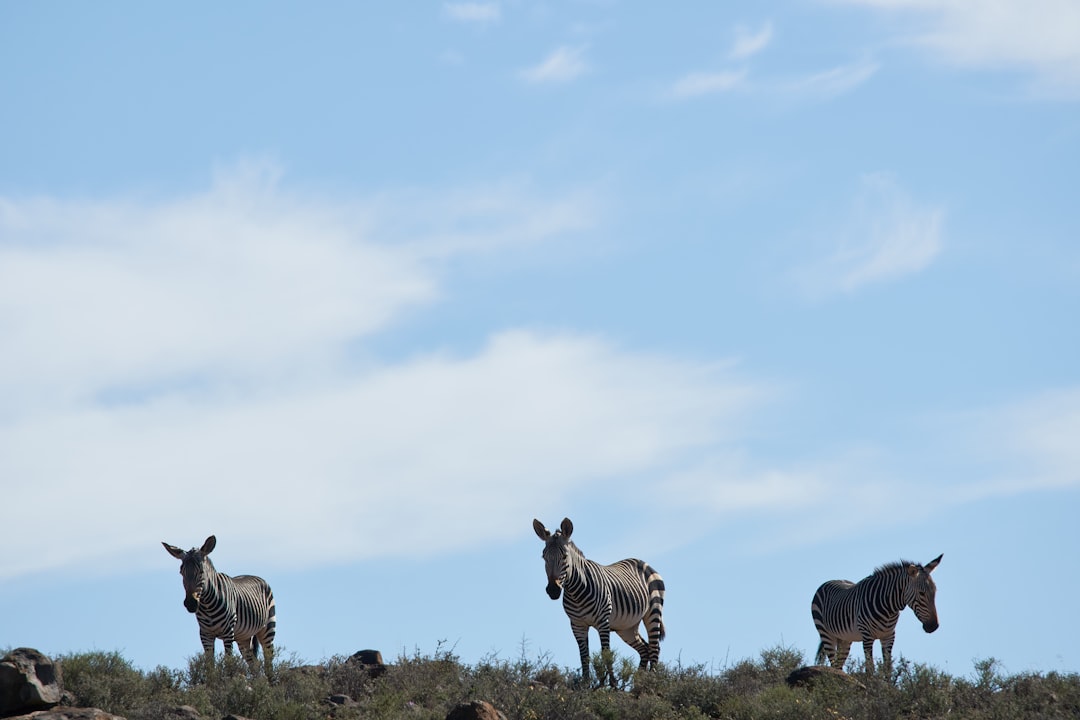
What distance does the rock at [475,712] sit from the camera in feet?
66.0

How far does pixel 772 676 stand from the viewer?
24.8m

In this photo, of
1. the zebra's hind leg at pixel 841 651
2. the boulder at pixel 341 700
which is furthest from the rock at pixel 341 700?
the zebra's hind leg at pixel 841 651

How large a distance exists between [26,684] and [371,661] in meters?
6.14

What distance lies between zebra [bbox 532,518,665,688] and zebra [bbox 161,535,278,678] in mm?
4999

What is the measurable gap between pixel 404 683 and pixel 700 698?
15.2 ft

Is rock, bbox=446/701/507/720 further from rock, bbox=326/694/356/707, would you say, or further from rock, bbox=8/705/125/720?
rock, bbox=8/705/125/720

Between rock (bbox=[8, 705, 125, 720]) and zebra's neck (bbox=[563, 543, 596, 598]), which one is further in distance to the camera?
zebra's neck (bbox=[563, 543, 596, 598])

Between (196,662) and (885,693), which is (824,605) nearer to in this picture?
(885,693)

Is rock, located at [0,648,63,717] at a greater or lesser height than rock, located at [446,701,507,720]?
greater

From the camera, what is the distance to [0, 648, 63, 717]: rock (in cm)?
2042

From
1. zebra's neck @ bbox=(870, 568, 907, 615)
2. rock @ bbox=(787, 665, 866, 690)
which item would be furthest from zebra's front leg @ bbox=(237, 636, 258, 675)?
zebra's neck @ bbox=(870, 568, 907, 615)

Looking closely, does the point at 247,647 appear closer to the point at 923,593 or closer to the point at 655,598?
the point at 655,598

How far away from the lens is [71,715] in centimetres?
2022

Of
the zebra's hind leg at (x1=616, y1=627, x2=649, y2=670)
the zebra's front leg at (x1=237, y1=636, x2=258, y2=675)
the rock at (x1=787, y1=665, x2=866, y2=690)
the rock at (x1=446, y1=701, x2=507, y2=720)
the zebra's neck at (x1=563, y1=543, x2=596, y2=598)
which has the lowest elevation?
the rock at (x1=446, y1=701, x2=507, y2=720)
